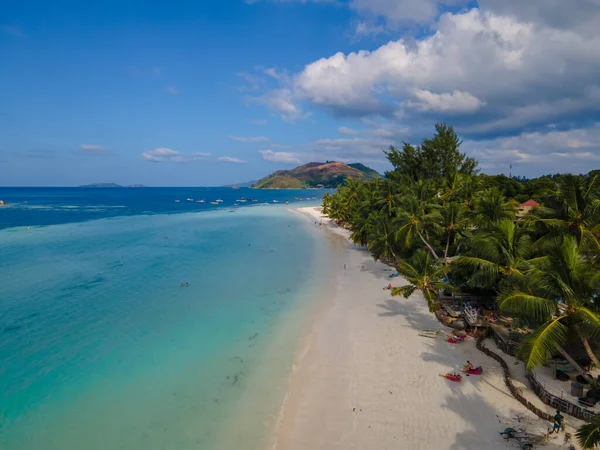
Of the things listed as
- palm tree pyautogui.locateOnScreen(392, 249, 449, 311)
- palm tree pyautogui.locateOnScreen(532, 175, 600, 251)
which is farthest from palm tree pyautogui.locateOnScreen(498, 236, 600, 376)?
palm tree pyautogui.locateOnScreen(392, 249, 449, 311)

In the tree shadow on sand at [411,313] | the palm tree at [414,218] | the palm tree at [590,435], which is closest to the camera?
the palm tree at [590,435]

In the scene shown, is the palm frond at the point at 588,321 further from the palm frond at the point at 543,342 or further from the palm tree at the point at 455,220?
the palm tree at the point at 455,220

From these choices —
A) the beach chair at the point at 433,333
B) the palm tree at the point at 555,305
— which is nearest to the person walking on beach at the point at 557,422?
the palm tree at the point at 555,305

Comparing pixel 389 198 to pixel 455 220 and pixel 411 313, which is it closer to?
pixel 455 220

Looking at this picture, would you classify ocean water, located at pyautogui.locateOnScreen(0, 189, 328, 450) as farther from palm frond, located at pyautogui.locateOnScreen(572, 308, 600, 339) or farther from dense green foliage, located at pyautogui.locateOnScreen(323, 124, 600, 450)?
palm frond, located at pyautogui.locateOnScreen(572, 308, 600, 339)

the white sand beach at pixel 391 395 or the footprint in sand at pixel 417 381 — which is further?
the footprint in sand at pixel 417 381

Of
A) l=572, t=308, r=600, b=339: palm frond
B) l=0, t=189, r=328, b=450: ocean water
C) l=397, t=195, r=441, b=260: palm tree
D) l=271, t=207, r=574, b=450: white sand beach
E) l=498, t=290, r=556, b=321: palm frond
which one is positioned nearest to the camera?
l=572, t=308, r=600, b=339: palm frond
